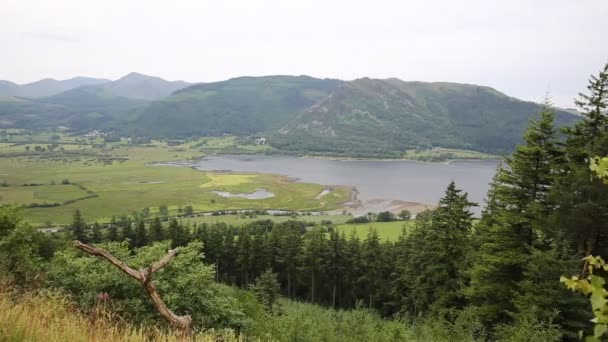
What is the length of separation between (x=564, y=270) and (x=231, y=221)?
236 feet

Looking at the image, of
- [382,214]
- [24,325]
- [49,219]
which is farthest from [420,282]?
[49,219]

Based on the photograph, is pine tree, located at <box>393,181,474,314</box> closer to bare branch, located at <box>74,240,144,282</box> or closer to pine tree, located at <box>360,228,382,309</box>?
pine tree, located at <box>360,228,382,309</box>

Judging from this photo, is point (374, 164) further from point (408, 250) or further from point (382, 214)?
point (408, 250)

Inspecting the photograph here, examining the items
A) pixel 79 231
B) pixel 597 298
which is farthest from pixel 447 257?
pixel 79 231

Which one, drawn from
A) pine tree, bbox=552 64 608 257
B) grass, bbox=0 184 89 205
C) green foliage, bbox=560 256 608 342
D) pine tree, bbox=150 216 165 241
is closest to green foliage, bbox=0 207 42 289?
green foliage, bbox=560 256 608 342

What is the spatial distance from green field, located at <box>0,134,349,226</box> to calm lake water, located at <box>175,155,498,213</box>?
11754 mm

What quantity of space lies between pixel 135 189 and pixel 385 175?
86.0 meters

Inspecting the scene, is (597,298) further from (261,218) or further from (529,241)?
(261,218)

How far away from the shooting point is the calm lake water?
112 meters

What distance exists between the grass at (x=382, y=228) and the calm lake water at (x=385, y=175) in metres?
19.2

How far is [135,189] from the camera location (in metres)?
120

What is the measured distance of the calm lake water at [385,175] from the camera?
11250cm

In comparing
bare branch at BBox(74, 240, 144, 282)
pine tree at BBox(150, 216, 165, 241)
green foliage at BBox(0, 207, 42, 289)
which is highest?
bare branch at BBox(74, 240, 144, 282)

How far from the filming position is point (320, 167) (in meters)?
180
